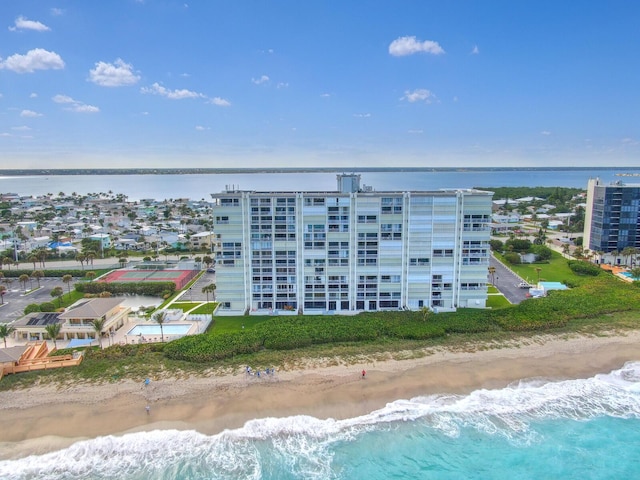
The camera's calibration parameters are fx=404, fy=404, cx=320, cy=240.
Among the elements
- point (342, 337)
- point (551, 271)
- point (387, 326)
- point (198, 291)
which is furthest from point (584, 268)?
point (198, 291)

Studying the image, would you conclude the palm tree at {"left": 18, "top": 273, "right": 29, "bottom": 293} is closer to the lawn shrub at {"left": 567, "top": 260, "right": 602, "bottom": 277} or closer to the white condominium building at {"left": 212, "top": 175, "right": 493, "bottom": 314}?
the white condominium building at {"left": 212, "top": 175, "right": 493, "bottom": 314}

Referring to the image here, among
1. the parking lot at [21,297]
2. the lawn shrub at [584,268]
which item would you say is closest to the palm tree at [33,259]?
the parking lot at [21,297]

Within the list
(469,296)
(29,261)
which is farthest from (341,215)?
(29,261)

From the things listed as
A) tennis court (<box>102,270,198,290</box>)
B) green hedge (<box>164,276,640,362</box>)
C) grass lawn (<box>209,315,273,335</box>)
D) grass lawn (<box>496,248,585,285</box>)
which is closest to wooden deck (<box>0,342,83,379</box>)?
green hedge (<box>164,276,640,362</box>)

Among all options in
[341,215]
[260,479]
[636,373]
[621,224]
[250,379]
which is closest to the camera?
[260,479]

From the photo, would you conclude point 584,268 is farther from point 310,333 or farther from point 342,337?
point 310,333

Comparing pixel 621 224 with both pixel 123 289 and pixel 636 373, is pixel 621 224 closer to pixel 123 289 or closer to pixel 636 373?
pixel 636 373
